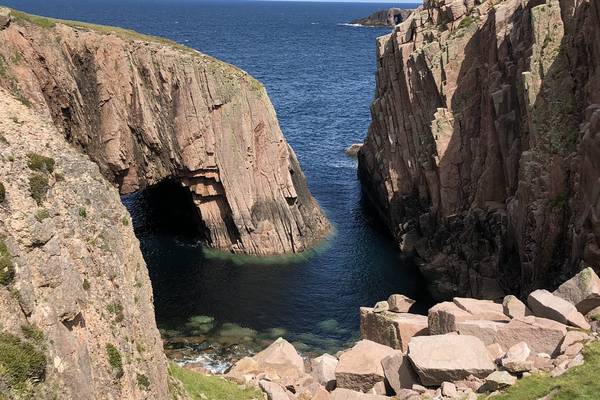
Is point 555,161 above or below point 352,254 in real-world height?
above

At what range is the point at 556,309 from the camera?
1281 inches

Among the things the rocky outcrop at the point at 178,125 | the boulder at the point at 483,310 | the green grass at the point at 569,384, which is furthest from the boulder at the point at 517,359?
the rocky outcrop at the point at 178,125

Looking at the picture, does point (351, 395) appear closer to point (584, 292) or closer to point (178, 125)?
point (584, 292)

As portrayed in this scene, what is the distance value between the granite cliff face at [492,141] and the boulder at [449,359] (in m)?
15.8

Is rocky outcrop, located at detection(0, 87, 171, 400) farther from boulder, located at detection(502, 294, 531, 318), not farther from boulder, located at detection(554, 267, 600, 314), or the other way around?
boulder, located at detection(554, 267, 600, 314)

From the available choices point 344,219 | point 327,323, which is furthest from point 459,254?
point 344,219

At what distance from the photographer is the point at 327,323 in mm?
55656

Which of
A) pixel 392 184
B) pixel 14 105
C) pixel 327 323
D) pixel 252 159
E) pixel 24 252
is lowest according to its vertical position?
pixel 327 323

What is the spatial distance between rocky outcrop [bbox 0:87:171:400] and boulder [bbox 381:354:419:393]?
1190 cm

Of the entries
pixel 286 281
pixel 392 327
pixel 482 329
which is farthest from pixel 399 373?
pixel 286 281

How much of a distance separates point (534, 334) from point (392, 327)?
10102mm

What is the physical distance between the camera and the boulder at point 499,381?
27297 millimetres

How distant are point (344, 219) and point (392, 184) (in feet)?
29.5

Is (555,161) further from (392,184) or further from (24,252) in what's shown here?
(24,252)
